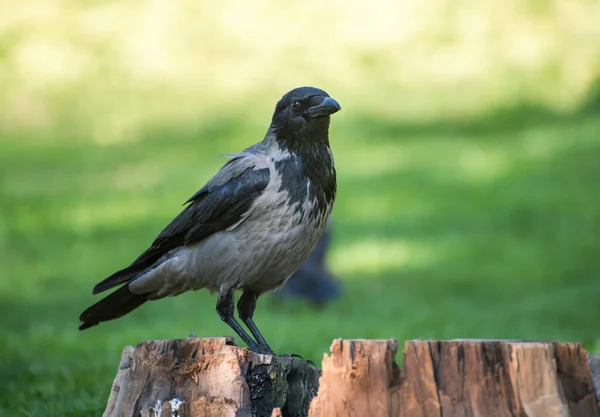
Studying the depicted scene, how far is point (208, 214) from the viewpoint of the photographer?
4.88 metres

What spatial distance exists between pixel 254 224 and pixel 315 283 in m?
6.29

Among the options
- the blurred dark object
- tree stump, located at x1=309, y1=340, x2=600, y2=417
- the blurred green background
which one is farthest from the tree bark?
the blurred dark object

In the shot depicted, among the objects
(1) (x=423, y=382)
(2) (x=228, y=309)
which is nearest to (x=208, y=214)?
(2) (x=228, y=309)

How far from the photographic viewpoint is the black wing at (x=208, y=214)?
476 cm

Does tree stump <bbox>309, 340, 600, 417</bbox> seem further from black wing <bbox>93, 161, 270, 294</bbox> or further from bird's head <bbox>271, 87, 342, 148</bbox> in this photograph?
bird's head <bbox>271, 87, 342, 148</bbox>

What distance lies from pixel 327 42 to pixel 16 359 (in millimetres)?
14348

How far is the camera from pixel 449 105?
19.2 m

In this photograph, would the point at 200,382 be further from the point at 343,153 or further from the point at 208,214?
the point at 343,153

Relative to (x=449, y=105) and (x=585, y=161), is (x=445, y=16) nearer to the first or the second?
(x=449, y=105)

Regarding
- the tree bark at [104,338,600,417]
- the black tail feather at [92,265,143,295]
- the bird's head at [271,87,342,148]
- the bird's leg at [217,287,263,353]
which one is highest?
the bird's head at [271,87,342,148]

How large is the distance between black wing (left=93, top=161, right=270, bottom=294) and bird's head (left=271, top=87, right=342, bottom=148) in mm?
232

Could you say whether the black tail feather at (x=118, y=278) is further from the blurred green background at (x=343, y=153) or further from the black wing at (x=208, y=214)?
the blurred green background at (x=343, y=153)

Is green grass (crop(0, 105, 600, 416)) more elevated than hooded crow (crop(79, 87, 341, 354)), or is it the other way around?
green grass (crop(0, 105, 600, 416))

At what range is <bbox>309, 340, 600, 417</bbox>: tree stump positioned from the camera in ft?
9.97
